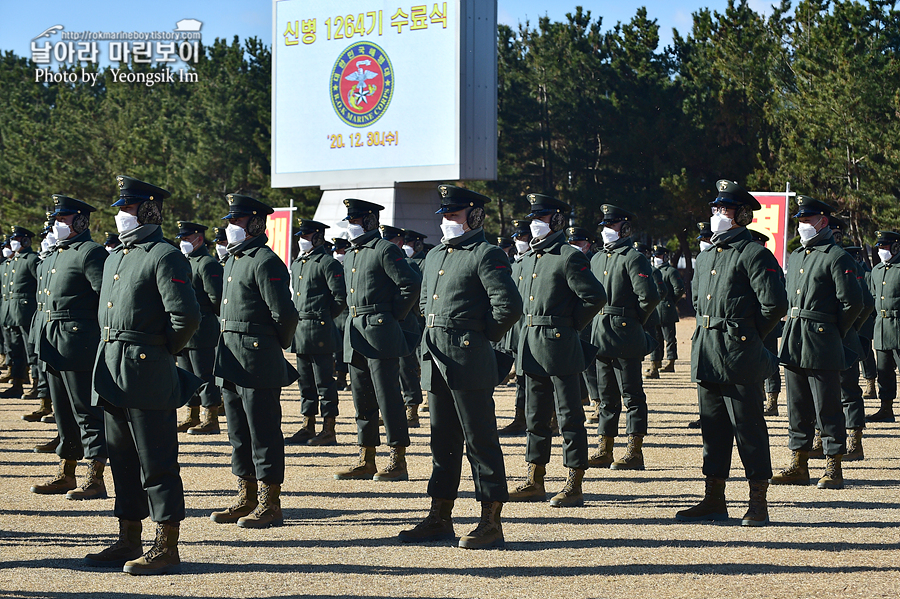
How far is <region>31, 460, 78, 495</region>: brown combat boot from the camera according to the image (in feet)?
27.0

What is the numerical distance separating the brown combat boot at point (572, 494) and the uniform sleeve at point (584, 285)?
1.14 meters

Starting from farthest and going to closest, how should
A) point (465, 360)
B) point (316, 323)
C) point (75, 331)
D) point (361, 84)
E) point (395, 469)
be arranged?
point (361, 84) → point (316, 323) → point (395, 469) → point (75, 331) → point (465, 360)

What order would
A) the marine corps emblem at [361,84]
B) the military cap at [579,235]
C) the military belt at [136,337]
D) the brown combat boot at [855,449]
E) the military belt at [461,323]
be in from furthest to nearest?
the marine corps emblem at [361,84] < the military cap at [579,235] < the brown combat boot at [855,449] < the military belt at [461,323] < the military belt at [136,337]

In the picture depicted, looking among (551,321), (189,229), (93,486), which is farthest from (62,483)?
(551,321)

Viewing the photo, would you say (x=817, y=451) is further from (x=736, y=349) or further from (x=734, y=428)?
(x=736, y=349)

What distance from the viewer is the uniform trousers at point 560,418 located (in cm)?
775

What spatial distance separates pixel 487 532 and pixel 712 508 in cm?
174

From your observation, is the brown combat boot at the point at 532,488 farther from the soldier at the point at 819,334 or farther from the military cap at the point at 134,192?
the military cap at the point at 134,192

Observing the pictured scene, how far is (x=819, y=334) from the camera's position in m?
8.46

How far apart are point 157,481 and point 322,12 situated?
23.6 m

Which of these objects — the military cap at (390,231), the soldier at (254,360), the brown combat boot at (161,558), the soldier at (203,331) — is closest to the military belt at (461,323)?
the soldier at (254,360)

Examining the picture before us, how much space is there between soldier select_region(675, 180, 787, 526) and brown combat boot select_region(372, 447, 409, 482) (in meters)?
2.59

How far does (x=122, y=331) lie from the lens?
234 inches

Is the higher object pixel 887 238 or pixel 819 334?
pixel 887 238
